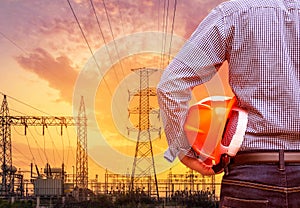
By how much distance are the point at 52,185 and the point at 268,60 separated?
28.8 meters

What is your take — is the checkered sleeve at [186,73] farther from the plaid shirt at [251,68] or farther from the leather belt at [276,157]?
the leather belt at [276,157]

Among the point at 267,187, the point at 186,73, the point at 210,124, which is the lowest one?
the point at 267,187

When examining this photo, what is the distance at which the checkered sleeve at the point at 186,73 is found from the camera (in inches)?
64.0

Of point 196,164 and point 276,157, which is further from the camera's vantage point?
point 196,164

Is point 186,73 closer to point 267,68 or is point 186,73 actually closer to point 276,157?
point 267,68

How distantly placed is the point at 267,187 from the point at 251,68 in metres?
0.31

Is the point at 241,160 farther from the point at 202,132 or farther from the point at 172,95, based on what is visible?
the point at 172,95

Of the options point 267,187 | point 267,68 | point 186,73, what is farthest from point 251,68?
point 267,187

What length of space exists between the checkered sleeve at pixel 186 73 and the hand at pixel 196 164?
0.06m

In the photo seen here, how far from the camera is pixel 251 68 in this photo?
1.59m

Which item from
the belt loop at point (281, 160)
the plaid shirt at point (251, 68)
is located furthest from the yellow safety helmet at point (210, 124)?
the belt loop at point (281, 160)

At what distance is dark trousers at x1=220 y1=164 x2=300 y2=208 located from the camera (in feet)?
5.01

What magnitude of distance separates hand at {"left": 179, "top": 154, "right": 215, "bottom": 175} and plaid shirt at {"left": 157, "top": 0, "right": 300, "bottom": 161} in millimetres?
28

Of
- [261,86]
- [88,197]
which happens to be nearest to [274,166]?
[261,86]
